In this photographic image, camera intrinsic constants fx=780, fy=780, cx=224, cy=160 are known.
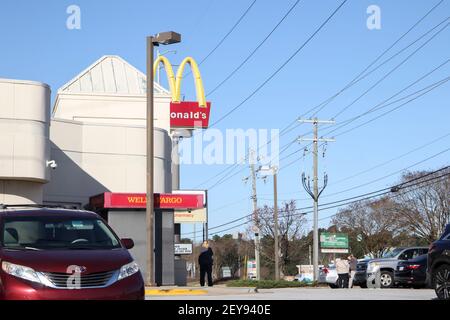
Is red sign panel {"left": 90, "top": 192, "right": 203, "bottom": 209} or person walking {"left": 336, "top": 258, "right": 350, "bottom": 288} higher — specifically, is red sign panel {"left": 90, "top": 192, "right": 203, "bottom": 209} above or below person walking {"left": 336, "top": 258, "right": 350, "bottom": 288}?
above

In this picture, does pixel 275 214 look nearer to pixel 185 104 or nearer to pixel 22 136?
pixel 185 104

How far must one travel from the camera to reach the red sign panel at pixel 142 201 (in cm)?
3067

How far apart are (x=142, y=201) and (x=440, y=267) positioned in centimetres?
1768

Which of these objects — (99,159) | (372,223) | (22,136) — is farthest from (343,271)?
(372,223)

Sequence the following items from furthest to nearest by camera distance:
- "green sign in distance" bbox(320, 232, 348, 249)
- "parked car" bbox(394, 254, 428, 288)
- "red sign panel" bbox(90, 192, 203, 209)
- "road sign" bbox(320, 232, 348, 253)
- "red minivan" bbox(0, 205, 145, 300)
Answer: "green sign in distance" bbox(320, 232, 348, 249) < "road sign" bbox(320, 232, 348, 253) < "red sign panel" bbox(90, 192, 203, 209) < "parked car" bbox(394, 254, 428, 288) < "red minivan" bbox(0, 205, 145, 300)

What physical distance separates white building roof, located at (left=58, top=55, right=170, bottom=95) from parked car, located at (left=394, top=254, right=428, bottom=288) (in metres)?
24.1

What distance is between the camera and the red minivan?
10.1 metres

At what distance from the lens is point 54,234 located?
11.4 m

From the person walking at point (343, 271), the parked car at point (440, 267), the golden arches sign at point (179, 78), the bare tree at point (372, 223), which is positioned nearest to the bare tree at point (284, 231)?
the bare tree at point (372, 223)

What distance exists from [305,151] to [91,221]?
1763 inches

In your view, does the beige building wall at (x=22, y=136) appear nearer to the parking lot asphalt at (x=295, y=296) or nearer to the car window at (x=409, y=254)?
the parking lot asphalt at (x=295, y=296)

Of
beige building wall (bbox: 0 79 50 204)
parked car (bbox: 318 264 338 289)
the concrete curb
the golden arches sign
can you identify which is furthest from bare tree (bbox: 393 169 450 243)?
the concrete curb

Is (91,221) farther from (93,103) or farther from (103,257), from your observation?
(93,103)

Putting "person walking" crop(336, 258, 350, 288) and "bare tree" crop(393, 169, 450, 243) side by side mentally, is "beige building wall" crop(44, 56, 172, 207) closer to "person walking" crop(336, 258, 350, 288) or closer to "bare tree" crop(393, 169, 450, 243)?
"person walking" crop(336, 258, 350, 288)
